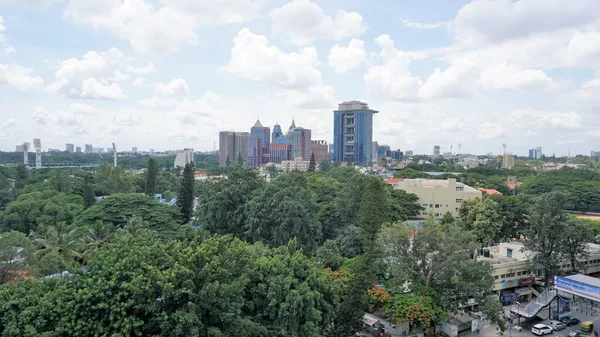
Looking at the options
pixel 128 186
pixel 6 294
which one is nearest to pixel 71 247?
pixel 6 294

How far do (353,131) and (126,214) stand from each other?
311 ft

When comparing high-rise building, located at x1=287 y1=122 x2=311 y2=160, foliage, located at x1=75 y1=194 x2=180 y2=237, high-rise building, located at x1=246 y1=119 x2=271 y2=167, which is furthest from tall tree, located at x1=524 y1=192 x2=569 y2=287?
high-rise building, located at x1=246 y1=119 x2=271 y2=167

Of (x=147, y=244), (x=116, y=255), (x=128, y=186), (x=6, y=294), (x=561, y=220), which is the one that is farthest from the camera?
(x=128, y=186)

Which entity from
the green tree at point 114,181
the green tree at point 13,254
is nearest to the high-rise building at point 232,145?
the green tree at point 114,181

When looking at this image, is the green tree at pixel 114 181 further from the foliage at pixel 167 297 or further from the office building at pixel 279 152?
the office building at pixel 279 152

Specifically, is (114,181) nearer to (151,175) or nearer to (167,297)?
(151,175)

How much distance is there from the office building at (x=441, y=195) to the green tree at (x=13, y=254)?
28489mm

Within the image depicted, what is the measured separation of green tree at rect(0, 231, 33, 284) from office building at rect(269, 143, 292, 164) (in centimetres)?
10715

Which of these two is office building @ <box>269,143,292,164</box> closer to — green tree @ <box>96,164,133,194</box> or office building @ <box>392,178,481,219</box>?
green tree @ <box>96,164,133,194</box>

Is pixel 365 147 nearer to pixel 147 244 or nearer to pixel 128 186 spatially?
pixel 128 186

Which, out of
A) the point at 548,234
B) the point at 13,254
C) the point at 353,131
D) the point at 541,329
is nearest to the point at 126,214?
the point at 13,254

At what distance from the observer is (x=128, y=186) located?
45.1 m

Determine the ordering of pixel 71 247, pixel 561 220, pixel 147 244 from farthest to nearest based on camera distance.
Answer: pixel 561 220 → pixel 71 247 → pixel 147 244

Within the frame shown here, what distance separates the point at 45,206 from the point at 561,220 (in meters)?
33.5
